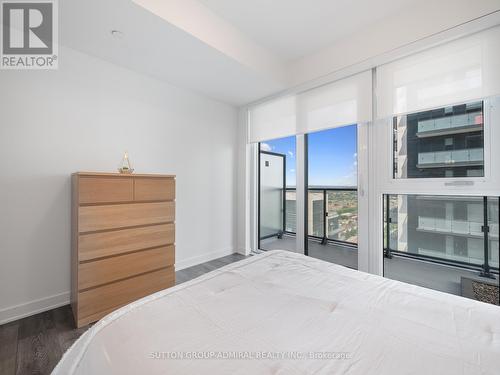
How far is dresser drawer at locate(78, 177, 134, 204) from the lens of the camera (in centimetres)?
181

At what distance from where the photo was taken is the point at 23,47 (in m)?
1.96

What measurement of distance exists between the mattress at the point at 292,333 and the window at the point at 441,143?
133 centimetres

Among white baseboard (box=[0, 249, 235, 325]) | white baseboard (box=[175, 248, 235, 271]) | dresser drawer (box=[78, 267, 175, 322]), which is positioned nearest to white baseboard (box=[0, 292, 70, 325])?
white baseboard (box=[0, 249, 235, 325])

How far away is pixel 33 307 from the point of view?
6.46ft

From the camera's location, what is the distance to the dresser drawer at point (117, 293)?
1819 mm

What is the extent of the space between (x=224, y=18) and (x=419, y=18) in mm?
1730

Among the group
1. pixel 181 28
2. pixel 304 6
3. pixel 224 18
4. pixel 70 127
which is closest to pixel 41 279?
pixel 70 127

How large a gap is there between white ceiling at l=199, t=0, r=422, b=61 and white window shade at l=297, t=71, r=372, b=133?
478 mm

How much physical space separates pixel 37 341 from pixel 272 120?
3.20 metres

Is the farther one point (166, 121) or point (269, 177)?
point (269, 177)

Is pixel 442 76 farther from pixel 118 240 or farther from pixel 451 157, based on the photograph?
pixel 118 240

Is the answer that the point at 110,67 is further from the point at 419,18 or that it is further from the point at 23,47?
the point at 419,18

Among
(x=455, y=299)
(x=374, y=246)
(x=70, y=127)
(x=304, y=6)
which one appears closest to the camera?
(x=455, y=299)

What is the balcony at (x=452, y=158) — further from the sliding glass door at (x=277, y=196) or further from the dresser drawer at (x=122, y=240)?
the dresser drawer at (x=122, y=240)
